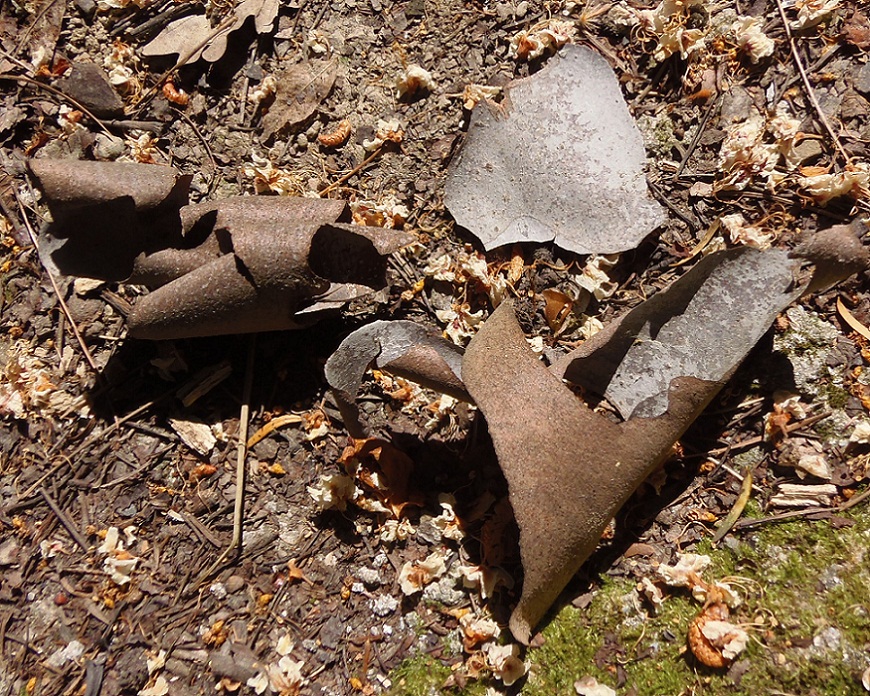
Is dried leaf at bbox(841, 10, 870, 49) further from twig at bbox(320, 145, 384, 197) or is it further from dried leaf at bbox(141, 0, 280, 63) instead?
dried leaf at bbox(141, 0, 280, 63)

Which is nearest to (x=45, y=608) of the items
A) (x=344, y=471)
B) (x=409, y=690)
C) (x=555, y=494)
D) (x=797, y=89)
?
(x=344, y=471)

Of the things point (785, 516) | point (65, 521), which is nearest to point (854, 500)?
point (785, 516)

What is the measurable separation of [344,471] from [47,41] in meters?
1.85

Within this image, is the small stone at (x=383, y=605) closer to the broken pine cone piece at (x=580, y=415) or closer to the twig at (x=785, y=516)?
the broken pine cone piece at (x=580, y=415)

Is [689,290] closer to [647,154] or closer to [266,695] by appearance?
[647,154]

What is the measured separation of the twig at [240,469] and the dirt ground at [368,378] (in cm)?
1

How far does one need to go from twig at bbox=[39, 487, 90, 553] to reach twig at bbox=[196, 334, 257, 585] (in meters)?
0.38

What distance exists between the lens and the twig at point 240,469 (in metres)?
1.99

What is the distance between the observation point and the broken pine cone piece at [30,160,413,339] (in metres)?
1.80

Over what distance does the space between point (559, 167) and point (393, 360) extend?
83 centimetres

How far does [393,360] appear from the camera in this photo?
1.75 metres

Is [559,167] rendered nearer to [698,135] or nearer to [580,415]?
[698,135]

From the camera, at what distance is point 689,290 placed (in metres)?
1.82

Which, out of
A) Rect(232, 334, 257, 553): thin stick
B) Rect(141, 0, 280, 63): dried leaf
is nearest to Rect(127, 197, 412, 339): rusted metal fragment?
Rect(232, 334, 257, 553): thin stick
